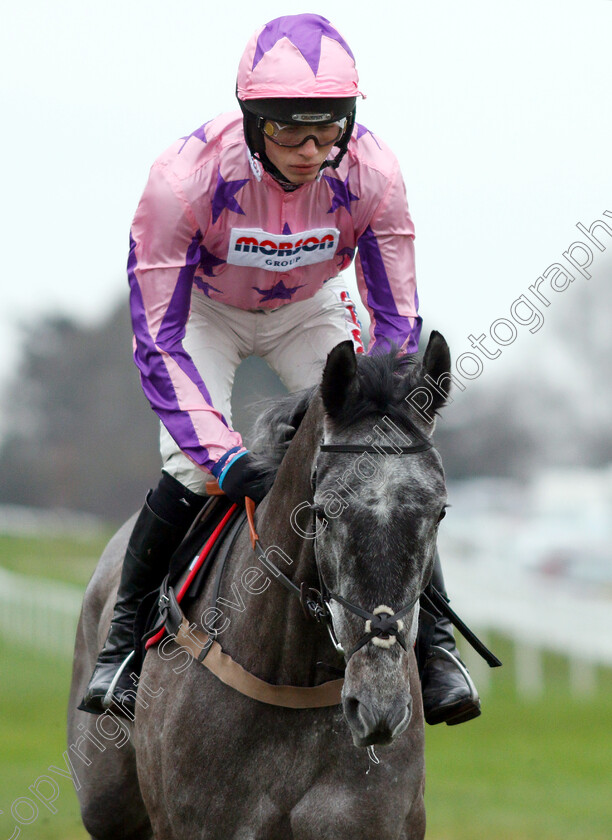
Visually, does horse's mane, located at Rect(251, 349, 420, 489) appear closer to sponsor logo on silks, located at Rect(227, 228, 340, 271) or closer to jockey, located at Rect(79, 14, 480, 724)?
jockey, located at Rect(79, 14, 480, 724)

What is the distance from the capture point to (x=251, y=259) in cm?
459

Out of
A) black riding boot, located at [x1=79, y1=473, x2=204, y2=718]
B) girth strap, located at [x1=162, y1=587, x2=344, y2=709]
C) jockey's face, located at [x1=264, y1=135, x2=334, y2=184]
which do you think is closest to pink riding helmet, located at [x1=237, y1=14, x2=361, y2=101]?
jockey's face, located at [x1=264, y1=135, x2=334, y2=184]

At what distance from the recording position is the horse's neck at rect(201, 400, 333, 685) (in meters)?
3.63

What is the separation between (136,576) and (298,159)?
1.77 meters

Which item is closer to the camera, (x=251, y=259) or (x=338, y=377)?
(x=338, y=377)

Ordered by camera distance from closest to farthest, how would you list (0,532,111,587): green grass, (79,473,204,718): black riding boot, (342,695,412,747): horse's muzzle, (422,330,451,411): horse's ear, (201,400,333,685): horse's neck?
1. (342,695,412,747): horse's muzzle
2. (422,330,451,411): horse's ear
3. (201,400,333,685): horse's neck
4. (79,473,204,718): black riding boot
5. (0,532,111,587): green grass

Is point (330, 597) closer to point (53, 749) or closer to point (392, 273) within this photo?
point (392, 273)

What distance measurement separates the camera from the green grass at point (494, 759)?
8734 mm

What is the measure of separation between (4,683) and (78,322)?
1489 inches

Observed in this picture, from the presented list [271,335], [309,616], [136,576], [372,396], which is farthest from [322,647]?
[271,335]

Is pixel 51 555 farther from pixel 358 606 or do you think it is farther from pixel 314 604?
pixel 358 606

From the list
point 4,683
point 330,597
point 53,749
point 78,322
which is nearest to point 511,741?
point 53,749

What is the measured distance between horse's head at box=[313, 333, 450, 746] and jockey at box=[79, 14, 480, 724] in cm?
56

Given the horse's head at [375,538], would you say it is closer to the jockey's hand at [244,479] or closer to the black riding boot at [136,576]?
Answer: the jockey's hand at [244,479]
